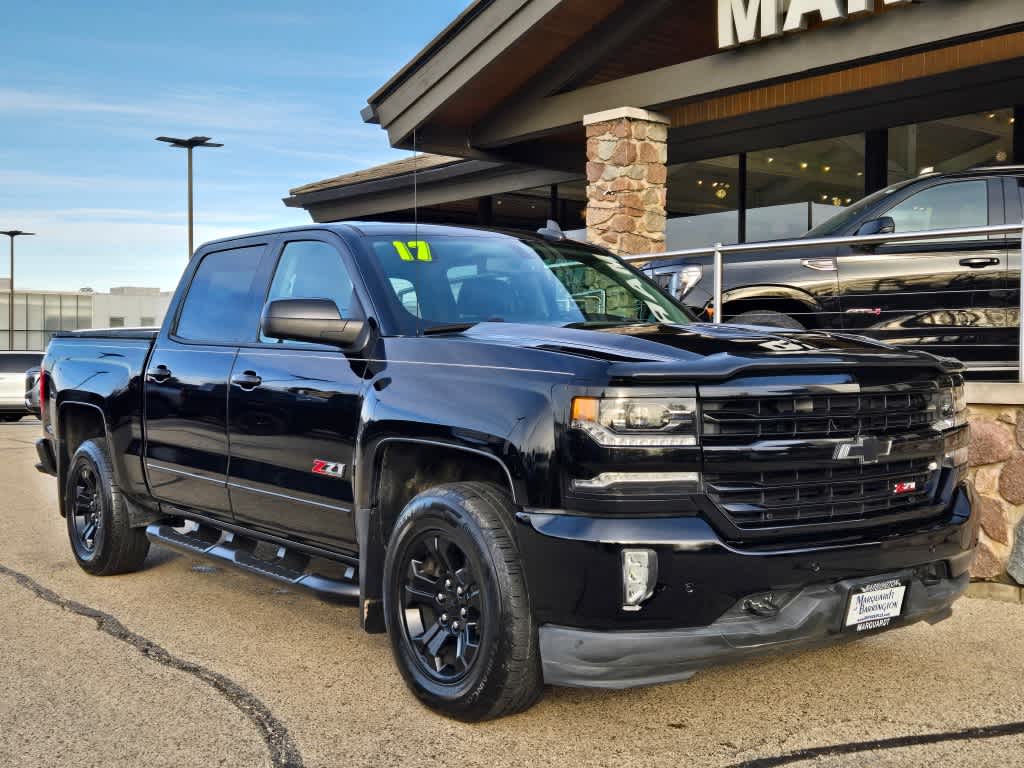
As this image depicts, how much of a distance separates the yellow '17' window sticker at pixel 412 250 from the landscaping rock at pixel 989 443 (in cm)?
348

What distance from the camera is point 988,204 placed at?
8305 millimetres

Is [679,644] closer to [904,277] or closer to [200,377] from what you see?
[200,377]

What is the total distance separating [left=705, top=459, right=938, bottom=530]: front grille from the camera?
368 cm

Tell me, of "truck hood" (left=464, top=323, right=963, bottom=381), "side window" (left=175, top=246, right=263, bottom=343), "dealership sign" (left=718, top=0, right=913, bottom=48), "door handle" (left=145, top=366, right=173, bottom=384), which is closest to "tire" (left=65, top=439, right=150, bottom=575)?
"door handle" (left=145, top=366, right=173, bottom=384)

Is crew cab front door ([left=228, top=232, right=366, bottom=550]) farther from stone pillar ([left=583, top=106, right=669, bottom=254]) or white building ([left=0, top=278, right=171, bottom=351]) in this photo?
white building ([left=0, top=278, right=171, bottom=351])

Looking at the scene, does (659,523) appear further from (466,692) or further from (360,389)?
(360,389)

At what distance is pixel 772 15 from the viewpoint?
429 inches

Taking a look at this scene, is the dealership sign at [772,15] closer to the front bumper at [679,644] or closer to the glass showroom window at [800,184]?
the glass showroom window at [800,184]

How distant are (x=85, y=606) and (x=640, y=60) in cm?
1001

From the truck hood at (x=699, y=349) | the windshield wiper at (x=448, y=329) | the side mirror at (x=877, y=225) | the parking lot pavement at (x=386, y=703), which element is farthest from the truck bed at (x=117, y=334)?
the side mirror at (x=877, y=225)

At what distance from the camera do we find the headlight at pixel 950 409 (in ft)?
14.2

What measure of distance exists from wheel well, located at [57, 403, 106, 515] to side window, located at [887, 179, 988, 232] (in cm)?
595

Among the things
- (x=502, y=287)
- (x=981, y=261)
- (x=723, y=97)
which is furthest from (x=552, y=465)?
(x=723, y=97)

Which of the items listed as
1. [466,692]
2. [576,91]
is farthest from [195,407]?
[576,91]
